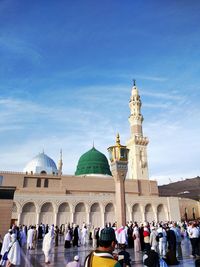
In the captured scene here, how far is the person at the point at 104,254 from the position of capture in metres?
1.85

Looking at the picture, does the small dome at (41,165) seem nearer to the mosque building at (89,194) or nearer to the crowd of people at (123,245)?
the mosque building at (89,194)

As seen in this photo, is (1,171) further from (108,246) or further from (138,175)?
(108,246)

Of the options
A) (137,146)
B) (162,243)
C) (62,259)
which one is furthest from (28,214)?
(162,243)

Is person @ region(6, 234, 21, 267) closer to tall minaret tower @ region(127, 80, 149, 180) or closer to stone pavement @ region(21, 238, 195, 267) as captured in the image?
Answer: stone pavement @ region(21, 238, 195, 267)

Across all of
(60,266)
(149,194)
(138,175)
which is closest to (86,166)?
(138,175)

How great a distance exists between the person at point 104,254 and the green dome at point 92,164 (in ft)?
129

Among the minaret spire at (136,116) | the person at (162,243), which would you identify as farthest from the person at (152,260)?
the minaret spire at (136,116)

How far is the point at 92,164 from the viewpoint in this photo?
4181 centimetres

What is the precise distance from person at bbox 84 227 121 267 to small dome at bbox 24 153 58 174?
38234 mm

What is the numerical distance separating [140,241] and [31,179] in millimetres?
23729

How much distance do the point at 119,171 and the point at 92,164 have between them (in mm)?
26317

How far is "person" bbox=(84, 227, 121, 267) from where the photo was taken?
6.06 ft

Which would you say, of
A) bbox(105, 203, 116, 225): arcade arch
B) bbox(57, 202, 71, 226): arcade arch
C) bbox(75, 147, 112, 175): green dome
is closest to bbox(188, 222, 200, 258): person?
bbox(57, 202, 71, 226): arcade arch

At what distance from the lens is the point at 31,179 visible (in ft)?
107
